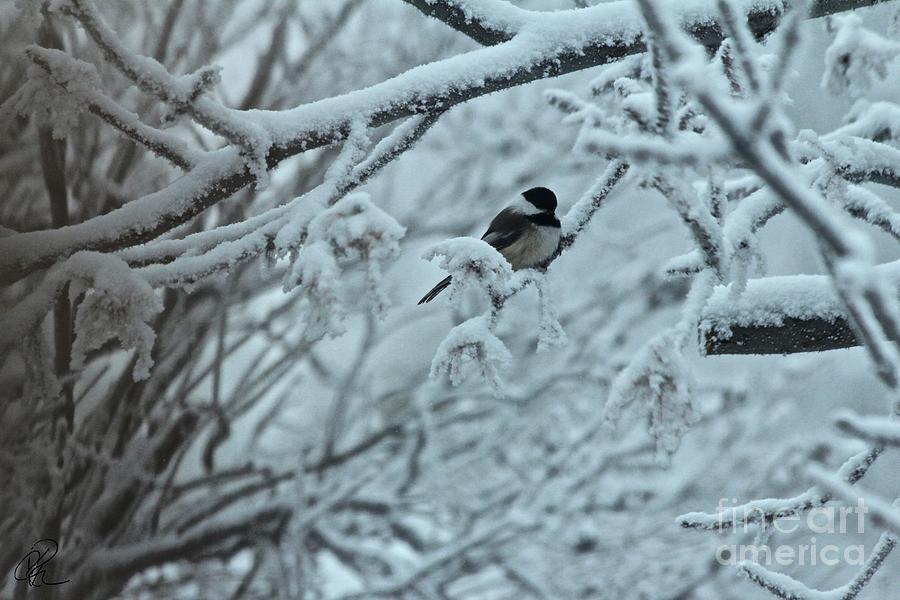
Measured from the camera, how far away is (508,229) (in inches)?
132


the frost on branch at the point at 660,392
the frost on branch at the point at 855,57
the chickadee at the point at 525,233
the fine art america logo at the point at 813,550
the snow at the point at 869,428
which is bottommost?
the snow at the point at 869,428

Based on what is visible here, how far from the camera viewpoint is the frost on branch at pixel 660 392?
1480 millimetres

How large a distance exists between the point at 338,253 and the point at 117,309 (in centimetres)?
48

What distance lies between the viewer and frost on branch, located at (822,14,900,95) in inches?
110

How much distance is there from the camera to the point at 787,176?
69 cm

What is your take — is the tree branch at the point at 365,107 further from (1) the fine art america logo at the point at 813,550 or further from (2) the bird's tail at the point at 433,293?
(1) the fine art america logo at the point at 813,550

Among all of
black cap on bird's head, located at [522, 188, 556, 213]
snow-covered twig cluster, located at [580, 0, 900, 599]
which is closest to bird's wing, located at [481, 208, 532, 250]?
black cap on bird's head, located at [522, 188, 556, 213]

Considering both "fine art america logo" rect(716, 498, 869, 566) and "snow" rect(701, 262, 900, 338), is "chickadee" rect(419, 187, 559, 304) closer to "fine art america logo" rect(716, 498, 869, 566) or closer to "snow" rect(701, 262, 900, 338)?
"snow" rect(701, 262, 900, 338)

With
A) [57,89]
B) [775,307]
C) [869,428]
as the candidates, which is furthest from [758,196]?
[57,89]

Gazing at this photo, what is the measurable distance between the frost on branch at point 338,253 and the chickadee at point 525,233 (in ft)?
4.98

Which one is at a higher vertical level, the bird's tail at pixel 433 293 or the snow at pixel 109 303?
the bird's tail at pixel 433 293

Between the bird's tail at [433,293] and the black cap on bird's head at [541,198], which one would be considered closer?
the bird's tail at [433,293]
